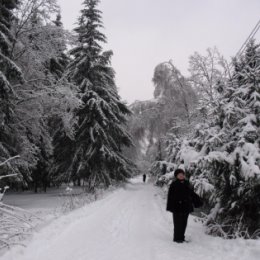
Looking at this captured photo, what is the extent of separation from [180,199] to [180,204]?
112 mm

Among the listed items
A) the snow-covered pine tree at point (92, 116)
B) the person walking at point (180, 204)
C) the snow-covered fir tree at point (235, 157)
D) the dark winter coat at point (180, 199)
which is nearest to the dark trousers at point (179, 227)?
the person walking at point (180, 204)

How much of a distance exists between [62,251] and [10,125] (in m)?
10.3

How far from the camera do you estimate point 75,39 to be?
16.8 m

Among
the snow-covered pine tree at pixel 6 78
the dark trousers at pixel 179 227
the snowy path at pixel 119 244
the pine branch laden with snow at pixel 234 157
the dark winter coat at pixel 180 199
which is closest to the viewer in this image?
the snowy path at pixel 119 244

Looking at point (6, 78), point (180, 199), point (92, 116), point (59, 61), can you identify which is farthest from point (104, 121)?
point (180, 199)

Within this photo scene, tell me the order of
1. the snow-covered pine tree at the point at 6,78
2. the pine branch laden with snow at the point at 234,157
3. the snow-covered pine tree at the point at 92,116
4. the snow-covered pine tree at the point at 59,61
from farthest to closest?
the snow-covered pine tree at the point at 92,116
the snow-covered pine tree at the point at 59,61
the snow-covered pine tree at the point at 6,78
the pine branch laden with snow at the point at 234,157

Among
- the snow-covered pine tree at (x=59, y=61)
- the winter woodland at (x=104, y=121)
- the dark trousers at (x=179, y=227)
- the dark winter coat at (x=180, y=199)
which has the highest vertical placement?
the snow-covered pine tree at (x=59, y=61)

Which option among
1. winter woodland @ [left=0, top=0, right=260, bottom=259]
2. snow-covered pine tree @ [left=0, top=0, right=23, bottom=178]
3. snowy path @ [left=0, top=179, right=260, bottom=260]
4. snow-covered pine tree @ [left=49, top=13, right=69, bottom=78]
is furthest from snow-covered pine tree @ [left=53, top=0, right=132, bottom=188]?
snowy path @ [left=0, top=179, right=260, bottom=260]

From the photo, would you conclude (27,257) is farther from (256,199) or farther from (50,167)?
(50,167)

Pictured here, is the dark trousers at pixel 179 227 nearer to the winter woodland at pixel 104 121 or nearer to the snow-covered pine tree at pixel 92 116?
the winter woodland at pixel 104 121

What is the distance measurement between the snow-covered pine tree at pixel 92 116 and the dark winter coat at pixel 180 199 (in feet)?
45.1

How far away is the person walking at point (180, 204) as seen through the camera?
23.9 ft

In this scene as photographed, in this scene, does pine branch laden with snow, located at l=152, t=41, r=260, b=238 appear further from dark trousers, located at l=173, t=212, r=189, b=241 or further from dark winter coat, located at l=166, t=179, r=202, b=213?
dark trousers, located at l=173, t=212, r=189, b=241

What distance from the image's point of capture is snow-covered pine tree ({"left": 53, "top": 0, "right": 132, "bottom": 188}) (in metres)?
22.5
